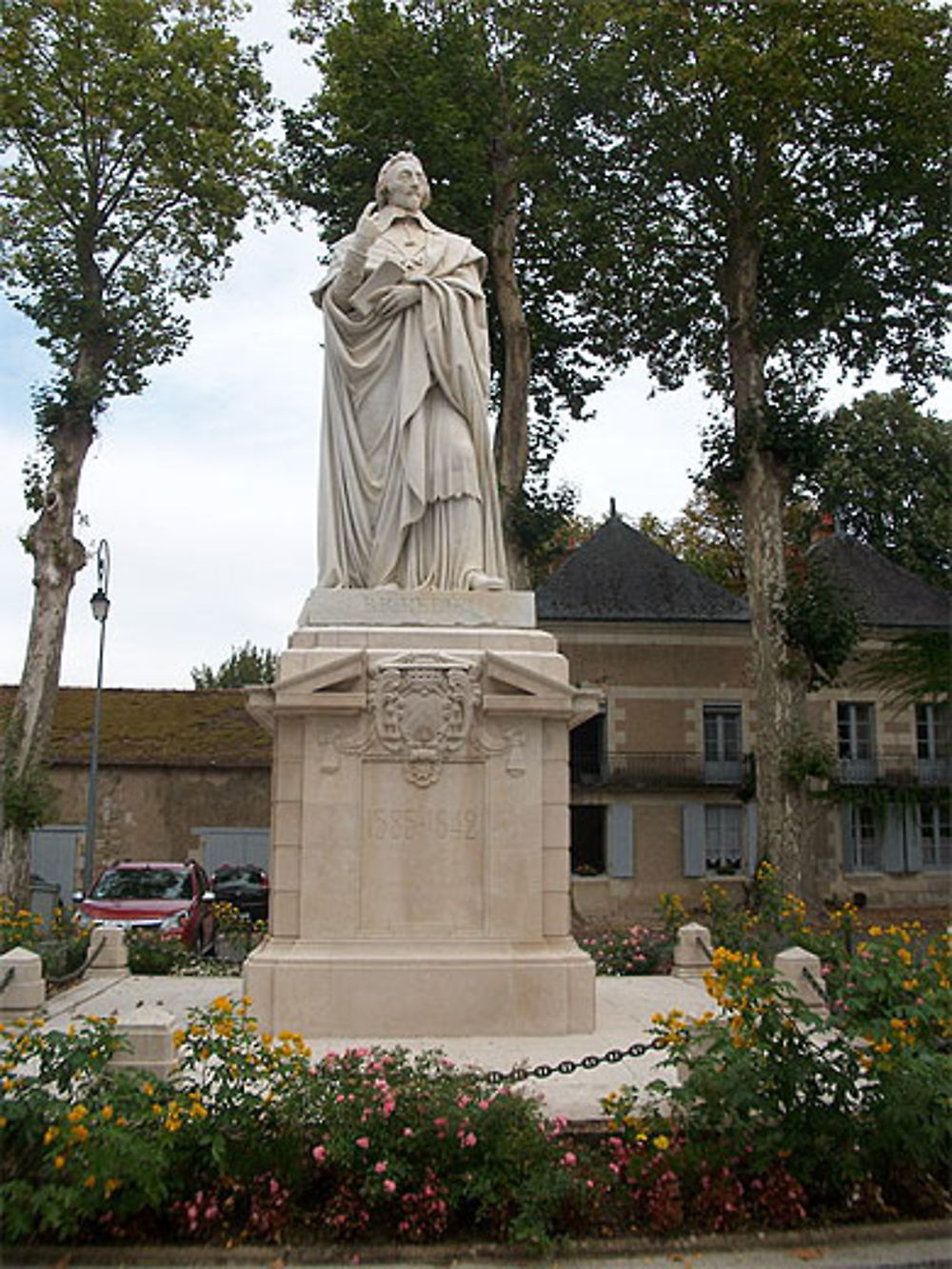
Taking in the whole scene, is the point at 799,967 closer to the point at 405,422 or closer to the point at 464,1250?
the point at 464,1250

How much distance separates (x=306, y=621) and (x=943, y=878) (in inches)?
1029

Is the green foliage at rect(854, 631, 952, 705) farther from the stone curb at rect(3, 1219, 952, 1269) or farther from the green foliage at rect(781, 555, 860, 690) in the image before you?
the green foliage at rect(781, 555, 860, 690)

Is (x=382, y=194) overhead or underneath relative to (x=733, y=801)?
overhead

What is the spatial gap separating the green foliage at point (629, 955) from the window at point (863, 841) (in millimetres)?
18887

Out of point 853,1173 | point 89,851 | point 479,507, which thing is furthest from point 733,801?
point 853,1173

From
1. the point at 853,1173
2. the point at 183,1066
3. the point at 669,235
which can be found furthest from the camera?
the point at 669,235

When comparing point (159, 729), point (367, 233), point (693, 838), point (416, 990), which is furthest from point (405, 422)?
point (159, 729)

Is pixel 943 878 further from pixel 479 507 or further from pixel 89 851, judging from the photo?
pixel 479 507

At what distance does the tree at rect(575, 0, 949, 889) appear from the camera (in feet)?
71.6

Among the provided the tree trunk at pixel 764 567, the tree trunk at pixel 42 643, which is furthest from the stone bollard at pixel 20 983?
the tree trunk at pixel 764 567

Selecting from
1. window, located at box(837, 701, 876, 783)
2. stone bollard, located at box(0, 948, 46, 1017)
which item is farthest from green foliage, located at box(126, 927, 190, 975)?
window, located at box(837, 701, 876, 783)

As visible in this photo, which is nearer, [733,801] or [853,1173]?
[853,1173]

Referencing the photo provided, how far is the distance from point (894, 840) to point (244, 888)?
1664 cm

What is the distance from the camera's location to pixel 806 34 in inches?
841
